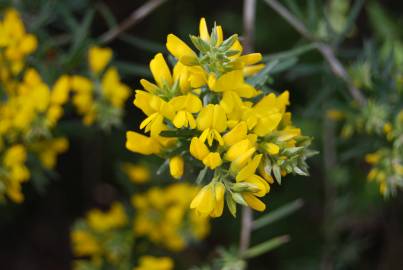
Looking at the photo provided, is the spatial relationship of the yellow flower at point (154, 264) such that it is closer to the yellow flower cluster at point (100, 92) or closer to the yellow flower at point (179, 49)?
the yellow flower cluster at point (100, 92)

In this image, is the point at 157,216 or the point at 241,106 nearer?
the point at 241,106

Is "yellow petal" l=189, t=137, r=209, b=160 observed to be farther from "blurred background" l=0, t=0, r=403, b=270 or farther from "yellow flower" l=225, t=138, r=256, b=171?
"blurred background" l=0, t=0, r=403, b=270

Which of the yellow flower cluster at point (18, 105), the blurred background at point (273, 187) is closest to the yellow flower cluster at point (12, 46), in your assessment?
the yellow flower cluster at point (18, 105)

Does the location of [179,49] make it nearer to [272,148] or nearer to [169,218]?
[272,148]

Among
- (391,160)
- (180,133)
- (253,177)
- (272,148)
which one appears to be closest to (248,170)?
(253,177)

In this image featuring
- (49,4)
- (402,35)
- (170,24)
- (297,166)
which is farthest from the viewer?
(170,24)

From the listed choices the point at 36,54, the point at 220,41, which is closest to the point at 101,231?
the point at 36,54

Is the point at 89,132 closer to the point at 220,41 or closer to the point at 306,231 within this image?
the point at 306,231
